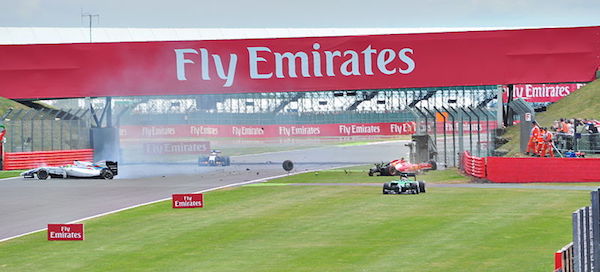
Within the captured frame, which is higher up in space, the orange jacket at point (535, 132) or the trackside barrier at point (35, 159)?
the orange jacket at point (535, 132)

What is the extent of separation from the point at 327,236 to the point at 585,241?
9.68 meters

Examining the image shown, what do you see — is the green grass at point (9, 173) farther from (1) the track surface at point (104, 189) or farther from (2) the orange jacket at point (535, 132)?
(2) the orange jacket at point (535, 132)

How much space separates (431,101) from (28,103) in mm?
28387

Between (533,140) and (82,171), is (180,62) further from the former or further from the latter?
(533,140)

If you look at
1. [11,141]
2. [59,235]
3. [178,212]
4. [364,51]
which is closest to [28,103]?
[11,141]

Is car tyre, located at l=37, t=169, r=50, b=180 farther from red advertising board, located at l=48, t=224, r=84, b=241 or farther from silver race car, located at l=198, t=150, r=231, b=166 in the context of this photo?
red advertising board, located at l=48, t=224, r=84, b=241

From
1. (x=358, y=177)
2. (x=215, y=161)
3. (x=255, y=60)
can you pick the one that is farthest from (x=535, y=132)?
(x=215, y=161)

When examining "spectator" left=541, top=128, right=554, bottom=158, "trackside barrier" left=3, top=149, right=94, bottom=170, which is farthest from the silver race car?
"spectator" left=541, top=128, right=554, bottom=158


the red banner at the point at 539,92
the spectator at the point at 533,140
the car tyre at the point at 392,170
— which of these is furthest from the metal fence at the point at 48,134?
the red banner at the point at 539,92

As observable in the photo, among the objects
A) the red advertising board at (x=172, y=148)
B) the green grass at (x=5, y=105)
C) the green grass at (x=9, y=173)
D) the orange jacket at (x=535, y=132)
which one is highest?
the green grass at (x=5, y=105)

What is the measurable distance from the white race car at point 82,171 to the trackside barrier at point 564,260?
30.9 metres

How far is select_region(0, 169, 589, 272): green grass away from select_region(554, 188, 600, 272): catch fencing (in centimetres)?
423

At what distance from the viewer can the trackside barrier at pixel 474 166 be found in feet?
116

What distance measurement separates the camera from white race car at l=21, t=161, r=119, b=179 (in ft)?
138
